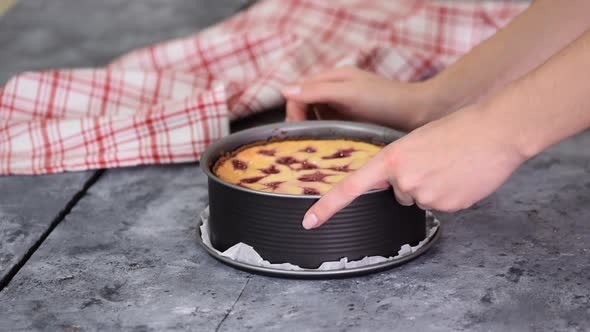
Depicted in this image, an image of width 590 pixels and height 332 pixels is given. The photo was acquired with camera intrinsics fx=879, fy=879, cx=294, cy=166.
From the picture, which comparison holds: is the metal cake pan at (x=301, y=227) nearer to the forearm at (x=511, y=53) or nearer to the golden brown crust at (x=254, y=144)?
the golden brown crust at (x=254, y=144)

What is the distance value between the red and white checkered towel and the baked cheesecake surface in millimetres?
364

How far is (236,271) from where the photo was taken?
1.58 m

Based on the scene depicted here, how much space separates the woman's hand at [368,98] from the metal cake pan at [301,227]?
415 millimetres

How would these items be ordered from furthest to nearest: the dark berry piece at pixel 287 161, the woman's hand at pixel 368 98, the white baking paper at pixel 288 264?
the woman's hand at pixel 368 98
the dark berry piece at pixel 287 161
the white baking paper at pixel 288 264

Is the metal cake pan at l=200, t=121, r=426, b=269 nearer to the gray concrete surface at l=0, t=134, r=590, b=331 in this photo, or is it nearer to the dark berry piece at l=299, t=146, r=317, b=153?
the gray concrete surface at l=0, t=134, r=590, b=331

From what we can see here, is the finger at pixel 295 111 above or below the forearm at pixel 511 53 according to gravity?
below

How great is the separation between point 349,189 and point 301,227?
15cm

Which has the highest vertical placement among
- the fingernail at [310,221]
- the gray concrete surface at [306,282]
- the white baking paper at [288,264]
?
the fingernail at [310,221]

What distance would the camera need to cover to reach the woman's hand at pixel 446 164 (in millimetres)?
1331

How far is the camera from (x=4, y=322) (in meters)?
1.41

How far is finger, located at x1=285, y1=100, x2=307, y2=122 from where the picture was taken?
2059 millimetres

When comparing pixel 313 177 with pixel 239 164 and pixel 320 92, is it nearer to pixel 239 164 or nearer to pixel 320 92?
pixel 239 164

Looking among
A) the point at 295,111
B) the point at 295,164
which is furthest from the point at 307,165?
the point at 295,111

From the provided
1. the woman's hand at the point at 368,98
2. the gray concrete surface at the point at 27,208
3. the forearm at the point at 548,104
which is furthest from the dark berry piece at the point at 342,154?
the gray concrete surface at the point at 27,208
